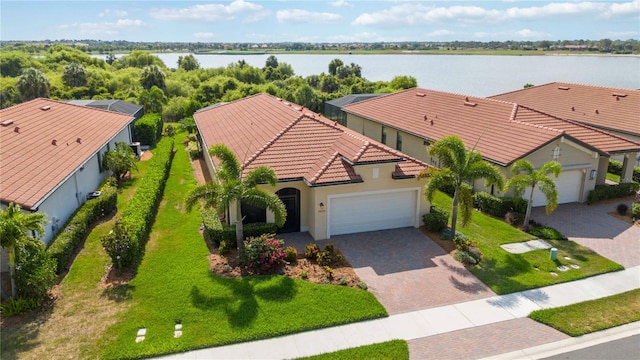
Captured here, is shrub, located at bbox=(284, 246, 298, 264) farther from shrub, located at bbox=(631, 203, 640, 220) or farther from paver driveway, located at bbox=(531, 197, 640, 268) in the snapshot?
shrub, located at bbox=(631, 203, 640, 220)

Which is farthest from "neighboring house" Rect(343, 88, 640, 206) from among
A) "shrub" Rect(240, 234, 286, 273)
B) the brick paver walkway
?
"shrub" Rect(240, 234, 286, 273)

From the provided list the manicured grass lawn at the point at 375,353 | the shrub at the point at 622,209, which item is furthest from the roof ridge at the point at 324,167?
the shrub at the point at 622,209

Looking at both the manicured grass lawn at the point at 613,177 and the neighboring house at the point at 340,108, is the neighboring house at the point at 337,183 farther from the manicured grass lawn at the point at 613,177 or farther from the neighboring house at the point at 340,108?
the neighboring house at the point at 340,108

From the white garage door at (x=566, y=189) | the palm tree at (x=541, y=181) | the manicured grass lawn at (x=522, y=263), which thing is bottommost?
the manicured grass lawn at (x=522, y=263)

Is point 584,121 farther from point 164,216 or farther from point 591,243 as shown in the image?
point 164,216

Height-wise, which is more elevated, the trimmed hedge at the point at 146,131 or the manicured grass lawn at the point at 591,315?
the trimmed hedge at the point at 146,131

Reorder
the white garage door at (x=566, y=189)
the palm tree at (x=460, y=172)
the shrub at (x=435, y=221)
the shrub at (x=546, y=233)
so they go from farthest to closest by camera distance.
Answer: the white garage door at (x=566, y=189), the shrub at (x=435, y=221), the shrub at (x=546, y=233), the palm tree at (x=460, y=172)
